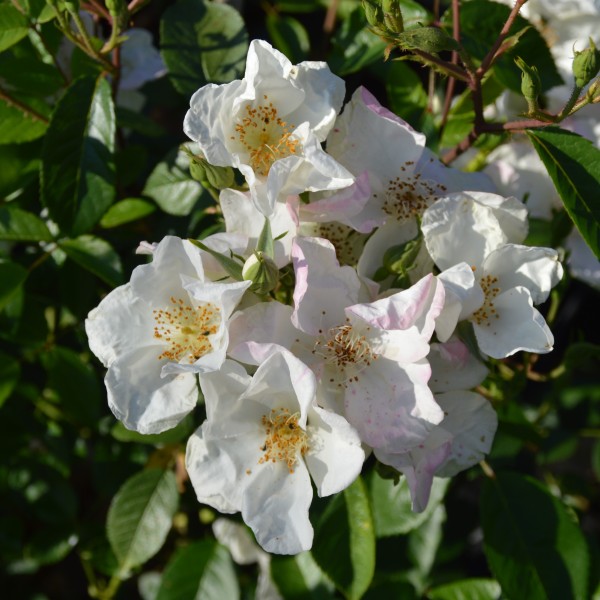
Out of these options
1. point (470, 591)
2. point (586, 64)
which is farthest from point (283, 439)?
point (470, 591)

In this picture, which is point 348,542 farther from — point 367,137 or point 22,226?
point 22,226

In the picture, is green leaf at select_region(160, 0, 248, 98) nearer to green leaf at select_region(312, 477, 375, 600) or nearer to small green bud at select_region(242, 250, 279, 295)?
small green bud at select_region(242, 250, 279, 295)

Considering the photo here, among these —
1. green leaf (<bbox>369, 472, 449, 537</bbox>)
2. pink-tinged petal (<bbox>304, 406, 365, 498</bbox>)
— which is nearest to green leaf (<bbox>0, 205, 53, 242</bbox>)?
pink-tinged petal (<bbox>304, 406, 365, 498</bbox>)

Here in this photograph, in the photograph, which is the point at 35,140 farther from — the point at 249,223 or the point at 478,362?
the point at 478,362

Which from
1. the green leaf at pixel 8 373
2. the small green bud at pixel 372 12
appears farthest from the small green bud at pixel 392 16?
the green leaf at pixel 8 373

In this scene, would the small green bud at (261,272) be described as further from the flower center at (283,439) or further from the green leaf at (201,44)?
the green leaf at (201,44)
